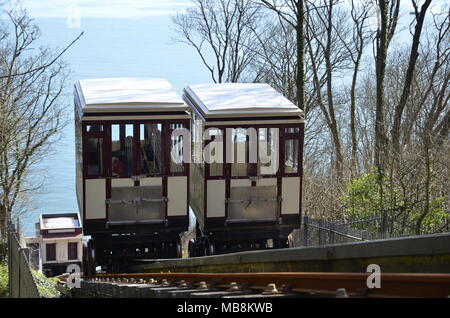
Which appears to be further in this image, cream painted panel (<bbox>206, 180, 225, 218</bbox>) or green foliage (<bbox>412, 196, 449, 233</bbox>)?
green foliage (<bbox>412, 196, 449, 233</bbox>)

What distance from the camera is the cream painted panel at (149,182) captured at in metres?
13.5

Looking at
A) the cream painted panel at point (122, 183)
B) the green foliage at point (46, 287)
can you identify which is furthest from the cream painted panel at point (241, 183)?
the green foliage at point (46, 287)

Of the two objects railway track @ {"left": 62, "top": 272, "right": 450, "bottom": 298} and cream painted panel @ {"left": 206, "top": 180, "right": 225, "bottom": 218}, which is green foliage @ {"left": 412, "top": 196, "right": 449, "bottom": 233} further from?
railway track @ {"left": 62, "top": 272, "right": 450, "bottom": 298}

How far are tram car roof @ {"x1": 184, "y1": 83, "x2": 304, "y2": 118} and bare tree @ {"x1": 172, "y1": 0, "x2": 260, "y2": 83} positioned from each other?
65.3 feet

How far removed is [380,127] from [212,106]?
967cm

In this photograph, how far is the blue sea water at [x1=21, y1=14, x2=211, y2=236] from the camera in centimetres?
4297

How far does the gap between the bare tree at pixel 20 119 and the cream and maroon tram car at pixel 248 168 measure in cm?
1089

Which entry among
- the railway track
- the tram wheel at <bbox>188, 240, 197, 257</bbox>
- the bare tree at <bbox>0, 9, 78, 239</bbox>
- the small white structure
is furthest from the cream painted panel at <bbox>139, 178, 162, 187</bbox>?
the small white structure

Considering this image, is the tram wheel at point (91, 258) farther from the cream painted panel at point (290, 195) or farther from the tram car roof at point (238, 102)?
the cream painted panel at point (290, 195)

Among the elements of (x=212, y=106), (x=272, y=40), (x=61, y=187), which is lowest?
(x=61, y=187)

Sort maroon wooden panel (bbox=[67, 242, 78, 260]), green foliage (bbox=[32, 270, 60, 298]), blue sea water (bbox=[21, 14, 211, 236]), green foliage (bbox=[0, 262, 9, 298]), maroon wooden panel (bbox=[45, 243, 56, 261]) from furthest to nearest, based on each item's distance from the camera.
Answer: blue sea water (bbox=[21, 14, 211, 236]) → maroon wooden panel (bbox=[67, 242, 78, 260]) → maroon wooden panel (bbox=[45, 243, 56, 261]) → green foliage (bbox=[0, 262, 9, 298]) → green foliage (bbox=[32, 270, 60, 298])

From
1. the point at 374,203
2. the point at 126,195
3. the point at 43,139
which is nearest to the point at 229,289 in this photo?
the point at 126,195

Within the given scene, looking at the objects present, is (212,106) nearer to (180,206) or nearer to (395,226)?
(180,206)

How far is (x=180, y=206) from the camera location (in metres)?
13.8
